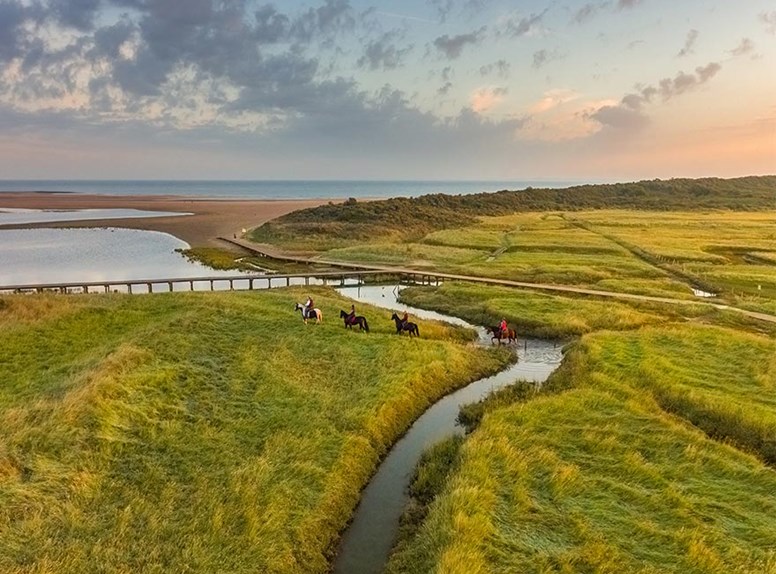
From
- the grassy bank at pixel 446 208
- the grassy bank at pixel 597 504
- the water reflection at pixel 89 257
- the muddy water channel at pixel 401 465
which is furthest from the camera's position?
the grassy bank at pixel 446 208

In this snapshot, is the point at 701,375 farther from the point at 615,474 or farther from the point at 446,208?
the point at 446,208

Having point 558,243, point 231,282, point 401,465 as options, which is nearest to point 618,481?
point 401,465

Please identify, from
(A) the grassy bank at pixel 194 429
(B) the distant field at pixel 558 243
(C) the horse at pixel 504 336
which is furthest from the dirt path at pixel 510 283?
(A) the grassy bank at pixel 194 429

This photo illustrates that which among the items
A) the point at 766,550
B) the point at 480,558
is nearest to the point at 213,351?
the point at 480,558

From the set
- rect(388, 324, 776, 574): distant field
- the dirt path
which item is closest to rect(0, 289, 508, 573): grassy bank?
rect(388, 324, 776, 574): distant field

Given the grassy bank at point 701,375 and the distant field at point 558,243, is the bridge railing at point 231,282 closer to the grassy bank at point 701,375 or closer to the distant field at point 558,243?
the distant field at point 558,243

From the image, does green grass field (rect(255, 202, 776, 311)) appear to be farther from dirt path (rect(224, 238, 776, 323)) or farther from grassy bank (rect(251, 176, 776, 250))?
dirt path (rect(224, 238, 776, 323))
